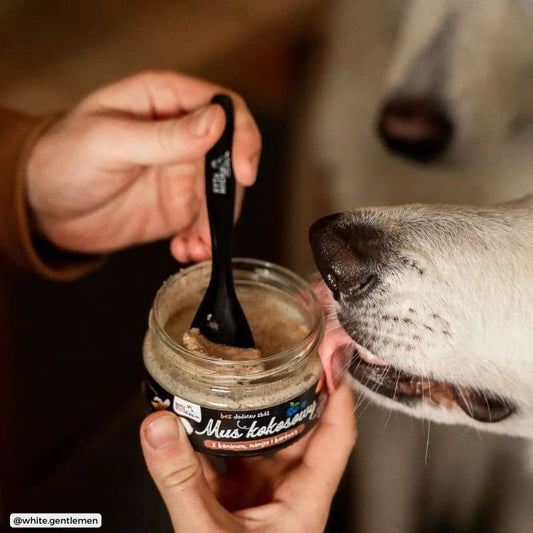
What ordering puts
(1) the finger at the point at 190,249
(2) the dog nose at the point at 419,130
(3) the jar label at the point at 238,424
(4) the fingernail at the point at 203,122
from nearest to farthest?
(3) the jar label at the point at 238,424 → (4) the fingernail at the point at 203,122 → (1) the finger at the point at 190,249 → (2) the dog nose at the point at 419,130

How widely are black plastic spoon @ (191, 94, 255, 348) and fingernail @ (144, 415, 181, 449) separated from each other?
88mm

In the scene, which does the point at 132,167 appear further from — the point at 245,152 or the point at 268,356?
the point at 268,356

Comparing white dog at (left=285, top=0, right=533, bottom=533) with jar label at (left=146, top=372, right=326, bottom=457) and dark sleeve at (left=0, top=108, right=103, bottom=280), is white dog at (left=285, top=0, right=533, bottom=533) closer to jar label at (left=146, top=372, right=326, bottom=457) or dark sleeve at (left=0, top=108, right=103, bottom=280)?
jar label at (left=146, top=372, right=326, bottom=457)

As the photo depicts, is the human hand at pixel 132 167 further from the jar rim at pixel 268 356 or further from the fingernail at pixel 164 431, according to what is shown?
the fingernail at pixel 164 431

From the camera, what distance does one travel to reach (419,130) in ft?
3.49

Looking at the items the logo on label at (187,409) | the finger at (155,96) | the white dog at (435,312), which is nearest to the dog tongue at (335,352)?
the white dog at (435,312)

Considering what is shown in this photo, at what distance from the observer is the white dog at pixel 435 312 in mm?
644

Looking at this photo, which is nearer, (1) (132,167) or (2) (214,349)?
(2) (214,349)

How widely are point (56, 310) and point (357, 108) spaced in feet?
1.84

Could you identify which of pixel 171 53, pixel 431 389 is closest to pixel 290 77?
pixel 171 53

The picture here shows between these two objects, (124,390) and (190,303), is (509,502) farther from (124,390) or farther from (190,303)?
(124,390)

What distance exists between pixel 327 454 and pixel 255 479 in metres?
0.08

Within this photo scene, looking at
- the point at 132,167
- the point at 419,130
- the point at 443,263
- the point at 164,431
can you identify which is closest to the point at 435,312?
the point at 443,263

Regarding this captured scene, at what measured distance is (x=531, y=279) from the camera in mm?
668
